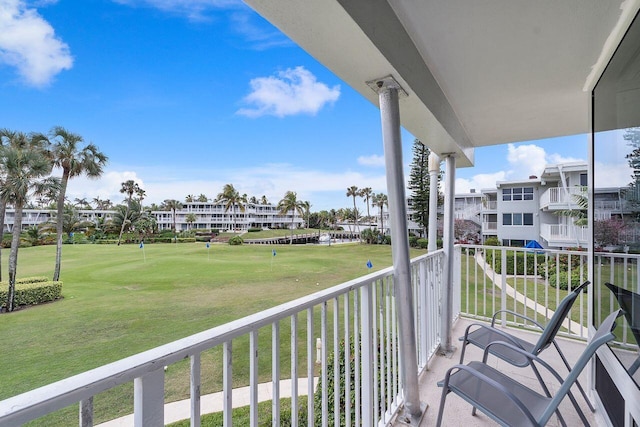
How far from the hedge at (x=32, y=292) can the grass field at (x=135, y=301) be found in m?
0.49

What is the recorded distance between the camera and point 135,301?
1392 cm

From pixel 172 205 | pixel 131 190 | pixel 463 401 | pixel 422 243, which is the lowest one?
pixel 422 243

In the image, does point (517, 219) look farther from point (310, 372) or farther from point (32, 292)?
point (32, 292)

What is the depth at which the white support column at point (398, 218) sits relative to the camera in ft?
4.83

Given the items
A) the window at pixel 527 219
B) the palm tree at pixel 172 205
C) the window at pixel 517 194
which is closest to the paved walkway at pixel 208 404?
the window at pixel 527 219

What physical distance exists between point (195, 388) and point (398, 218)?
1.17m

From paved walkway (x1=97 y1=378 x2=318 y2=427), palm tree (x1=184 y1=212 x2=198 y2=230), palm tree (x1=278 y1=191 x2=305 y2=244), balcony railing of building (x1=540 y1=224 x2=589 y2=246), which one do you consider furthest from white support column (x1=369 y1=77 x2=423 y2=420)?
palm tree (x1=184 y1=212 x2=198 y2=230)

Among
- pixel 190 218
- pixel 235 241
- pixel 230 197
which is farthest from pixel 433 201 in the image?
pixel 190 218

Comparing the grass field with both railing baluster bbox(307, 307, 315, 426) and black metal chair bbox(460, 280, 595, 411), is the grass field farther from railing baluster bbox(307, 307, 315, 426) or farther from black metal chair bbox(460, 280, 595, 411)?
black metal chair bbox(460, 280, 595, 411)

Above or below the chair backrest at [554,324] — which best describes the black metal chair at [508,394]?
below

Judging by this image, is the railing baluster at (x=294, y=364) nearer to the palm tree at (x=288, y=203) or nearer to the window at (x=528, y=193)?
the window at (x=528, y=193)

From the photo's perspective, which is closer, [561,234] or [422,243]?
[561,234]

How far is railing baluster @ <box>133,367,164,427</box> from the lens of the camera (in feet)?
1.72

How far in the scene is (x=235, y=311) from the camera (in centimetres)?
1129
